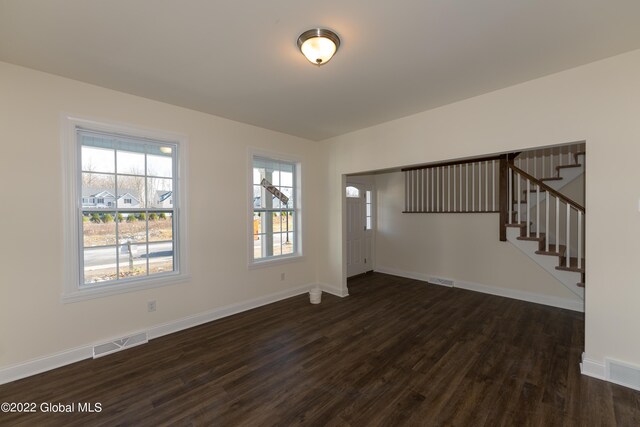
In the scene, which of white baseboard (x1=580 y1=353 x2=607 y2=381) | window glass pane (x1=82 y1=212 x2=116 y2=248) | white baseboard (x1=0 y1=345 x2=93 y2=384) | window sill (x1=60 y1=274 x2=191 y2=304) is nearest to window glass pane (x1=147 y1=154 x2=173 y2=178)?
window glass pane (x1=82 y1=212 x2=116 y2=248)

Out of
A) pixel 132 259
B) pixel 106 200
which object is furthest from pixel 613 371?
pixel 106 200

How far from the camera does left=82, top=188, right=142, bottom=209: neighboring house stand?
2.74 metres

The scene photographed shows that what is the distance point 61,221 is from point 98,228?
303 millimetres

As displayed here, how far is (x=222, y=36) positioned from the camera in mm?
1944

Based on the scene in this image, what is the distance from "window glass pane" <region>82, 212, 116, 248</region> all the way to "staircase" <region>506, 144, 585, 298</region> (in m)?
5.18

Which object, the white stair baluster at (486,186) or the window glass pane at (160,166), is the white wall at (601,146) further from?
the window glass pane at (160,166)

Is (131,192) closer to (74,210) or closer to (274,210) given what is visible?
(74,210)

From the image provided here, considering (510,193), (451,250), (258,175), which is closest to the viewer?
(258,175)

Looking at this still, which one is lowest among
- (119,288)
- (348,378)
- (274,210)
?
(348,378)

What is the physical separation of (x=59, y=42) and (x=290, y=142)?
9.46ft

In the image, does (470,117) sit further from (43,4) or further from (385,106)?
(43,4)

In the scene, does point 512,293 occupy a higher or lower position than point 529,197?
lower

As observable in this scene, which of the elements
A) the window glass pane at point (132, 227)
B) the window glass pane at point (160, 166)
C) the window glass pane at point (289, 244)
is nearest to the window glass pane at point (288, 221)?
the window glass pane at point (289, 244)

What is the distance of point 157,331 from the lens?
3.11 meters
